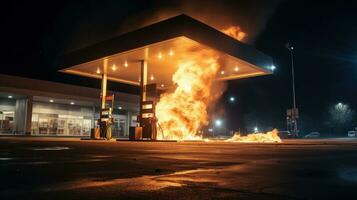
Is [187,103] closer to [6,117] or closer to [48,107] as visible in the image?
[48,107]

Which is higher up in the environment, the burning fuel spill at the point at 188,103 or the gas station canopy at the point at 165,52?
the gas station canopy at the point at 165,52

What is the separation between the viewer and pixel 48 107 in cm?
5219

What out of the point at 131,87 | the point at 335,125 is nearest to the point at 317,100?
the point at 335,125

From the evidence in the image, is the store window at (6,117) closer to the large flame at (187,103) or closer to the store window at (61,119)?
the store window at (61,119)

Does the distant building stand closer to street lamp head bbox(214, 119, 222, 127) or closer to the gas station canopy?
the gas station canopy

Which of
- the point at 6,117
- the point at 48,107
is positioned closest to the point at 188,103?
the point at 48,107

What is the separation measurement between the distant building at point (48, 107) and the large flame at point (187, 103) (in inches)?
820

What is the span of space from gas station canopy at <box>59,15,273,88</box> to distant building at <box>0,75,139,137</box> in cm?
1041

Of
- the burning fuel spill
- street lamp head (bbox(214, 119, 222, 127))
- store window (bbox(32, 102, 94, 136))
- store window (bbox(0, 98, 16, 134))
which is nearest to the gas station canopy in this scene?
the burning fuel spill

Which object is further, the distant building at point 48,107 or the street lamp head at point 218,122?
the street lamp head at point 218,122

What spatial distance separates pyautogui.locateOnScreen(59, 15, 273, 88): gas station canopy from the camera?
27.4m

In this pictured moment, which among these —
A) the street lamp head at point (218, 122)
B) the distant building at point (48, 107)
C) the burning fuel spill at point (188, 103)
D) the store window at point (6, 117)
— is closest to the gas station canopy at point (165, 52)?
the burning fuel spill at point (188, 103)

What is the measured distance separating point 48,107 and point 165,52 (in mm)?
27732

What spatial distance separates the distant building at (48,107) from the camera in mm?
46219
